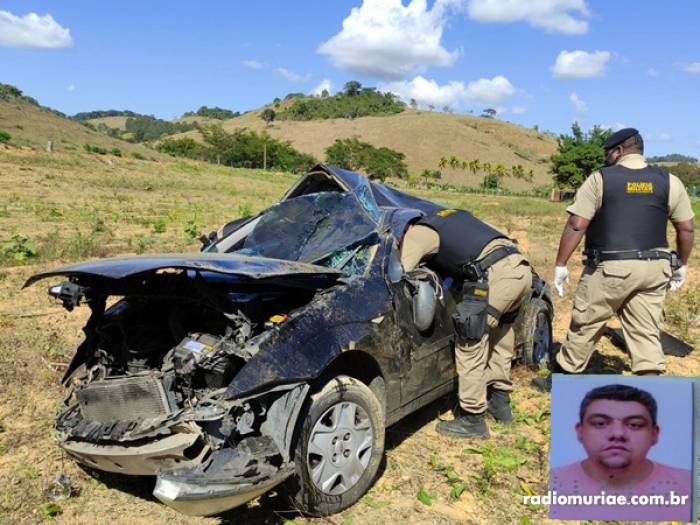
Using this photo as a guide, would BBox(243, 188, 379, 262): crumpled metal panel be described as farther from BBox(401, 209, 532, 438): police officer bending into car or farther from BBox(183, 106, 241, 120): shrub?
BBox(183, 106, 241, 120): shrub

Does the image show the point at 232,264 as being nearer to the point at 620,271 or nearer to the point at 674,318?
the point at 620,271

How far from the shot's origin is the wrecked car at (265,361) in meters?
2.63

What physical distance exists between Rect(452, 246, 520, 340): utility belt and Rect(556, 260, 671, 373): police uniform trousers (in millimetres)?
674

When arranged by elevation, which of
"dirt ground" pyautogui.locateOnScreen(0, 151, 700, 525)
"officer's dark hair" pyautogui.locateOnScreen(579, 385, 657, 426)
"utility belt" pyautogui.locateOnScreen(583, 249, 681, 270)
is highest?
"utility belt" pyautogui.locateOnScreen(583, 249, 681, 270)

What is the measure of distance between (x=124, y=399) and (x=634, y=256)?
132 inches

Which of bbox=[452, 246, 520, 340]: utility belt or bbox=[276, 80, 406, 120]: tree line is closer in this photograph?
bbox=[452, 246, 520, 340]: utility belt

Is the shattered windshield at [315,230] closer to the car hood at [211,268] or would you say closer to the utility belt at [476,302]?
the car hood at [211,268]

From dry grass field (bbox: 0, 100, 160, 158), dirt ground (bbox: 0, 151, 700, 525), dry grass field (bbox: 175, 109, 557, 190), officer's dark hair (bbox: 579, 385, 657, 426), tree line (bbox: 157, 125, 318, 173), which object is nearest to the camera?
Answer: officer's dark hair (bbox: 579, 385, 657, 426)

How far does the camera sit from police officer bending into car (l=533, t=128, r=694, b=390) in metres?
4.02

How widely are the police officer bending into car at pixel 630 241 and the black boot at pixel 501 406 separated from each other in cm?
77

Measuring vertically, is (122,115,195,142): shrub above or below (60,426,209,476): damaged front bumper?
above

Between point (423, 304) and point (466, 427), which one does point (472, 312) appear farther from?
point (466, 427)

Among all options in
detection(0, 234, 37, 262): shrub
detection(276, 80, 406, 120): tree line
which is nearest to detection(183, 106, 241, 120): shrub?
detection(276, 80, 406, 120): tree line

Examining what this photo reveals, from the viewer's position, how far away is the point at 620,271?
4.06 meters
